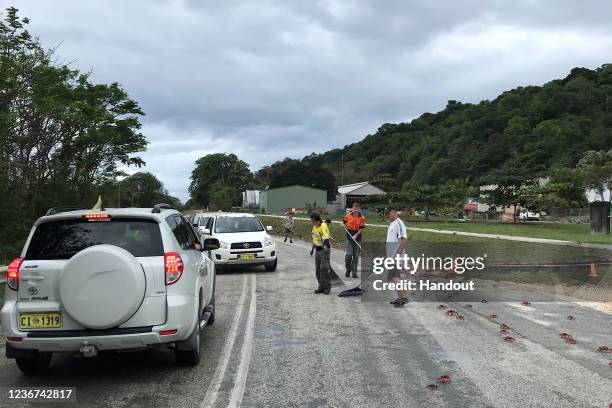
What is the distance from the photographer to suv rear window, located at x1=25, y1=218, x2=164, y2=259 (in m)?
5.61

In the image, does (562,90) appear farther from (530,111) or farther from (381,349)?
(381,349)

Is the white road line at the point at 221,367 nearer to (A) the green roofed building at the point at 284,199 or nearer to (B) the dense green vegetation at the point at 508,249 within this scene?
(B) the dense green vegetation at the point at 508,249

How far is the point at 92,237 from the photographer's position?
571 cm

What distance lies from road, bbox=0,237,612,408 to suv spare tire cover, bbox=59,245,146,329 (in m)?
0.77

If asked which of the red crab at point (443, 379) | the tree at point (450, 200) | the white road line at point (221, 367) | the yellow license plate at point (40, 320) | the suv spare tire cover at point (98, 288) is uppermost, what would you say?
the tree at point (450, 200)

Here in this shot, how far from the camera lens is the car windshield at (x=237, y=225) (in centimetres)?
1680

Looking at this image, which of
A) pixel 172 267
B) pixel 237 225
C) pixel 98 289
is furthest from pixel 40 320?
pixel 237 225

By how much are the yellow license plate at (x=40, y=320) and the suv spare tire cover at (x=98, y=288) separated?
24 centimetres

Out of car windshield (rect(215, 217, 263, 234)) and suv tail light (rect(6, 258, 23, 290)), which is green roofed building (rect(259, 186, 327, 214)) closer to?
car windshield (rect(215, 217, 263, 234))

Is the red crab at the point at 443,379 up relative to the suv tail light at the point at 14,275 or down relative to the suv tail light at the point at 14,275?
down

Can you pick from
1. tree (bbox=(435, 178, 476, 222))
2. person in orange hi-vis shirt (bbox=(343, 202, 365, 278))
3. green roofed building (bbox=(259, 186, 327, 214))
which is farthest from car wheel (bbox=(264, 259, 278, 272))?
green roofed building (bbox=(259, 186, 327, 214))

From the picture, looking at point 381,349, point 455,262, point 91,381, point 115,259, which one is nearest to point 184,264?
point 115,259

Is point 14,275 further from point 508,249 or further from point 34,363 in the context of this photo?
point 508,249

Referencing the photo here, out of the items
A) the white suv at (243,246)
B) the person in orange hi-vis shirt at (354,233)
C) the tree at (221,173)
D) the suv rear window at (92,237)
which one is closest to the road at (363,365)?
the suv rear window at (92,237)
